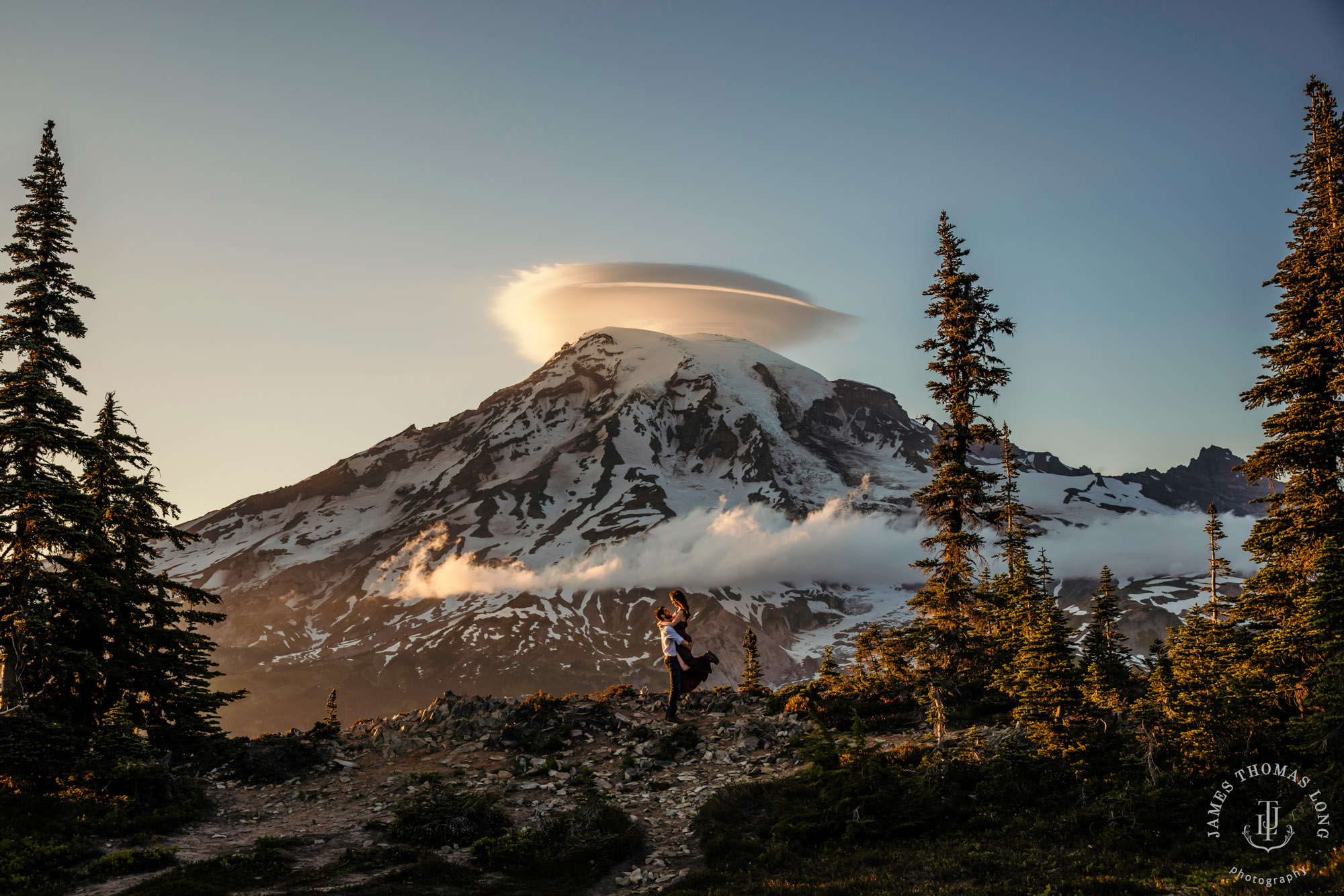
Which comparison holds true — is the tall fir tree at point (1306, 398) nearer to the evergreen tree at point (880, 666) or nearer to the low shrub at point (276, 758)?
the evergreen tree at point (880, 666)

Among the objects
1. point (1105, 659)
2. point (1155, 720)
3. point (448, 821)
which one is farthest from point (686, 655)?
point (1105, 659)

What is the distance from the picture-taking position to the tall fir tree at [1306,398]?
21406 mm

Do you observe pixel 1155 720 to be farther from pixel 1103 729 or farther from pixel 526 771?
pixel 526 771

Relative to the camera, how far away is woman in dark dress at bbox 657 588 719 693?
24.5m

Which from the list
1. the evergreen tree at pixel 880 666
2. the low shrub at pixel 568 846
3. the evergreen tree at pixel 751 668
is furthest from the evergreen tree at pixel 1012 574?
the evergreen tree at pixel 751 668

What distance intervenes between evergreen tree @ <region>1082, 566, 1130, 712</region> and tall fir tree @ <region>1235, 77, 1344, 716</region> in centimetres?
414

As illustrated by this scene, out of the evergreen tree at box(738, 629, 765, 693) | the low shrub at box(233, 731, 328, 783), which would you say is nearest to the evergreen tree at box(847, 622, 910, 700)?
the evergreen tree at box(738, 629, 765, 693)

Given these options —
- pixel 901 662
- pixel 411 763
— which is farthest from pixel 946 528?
pixel 411 763

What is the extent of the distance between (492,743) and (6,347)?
20759mm

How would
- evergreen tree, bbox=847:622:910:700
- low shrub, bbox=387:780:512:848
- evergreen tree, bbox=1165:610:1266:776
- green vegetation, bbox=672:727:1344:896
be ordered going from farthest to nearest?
evergreen tree, bbox=847:622:910:700, low shrub, bbox=387:780:512:848, evergreen tree, bbox=1165:610:1266:776, green vegetation, bbox=672:727:1344:896

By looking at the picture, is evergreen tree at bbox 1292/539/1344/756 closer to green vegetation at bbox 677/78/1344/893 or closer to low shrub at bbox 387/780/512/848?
green vegetation at bbox 677/78/1344/893

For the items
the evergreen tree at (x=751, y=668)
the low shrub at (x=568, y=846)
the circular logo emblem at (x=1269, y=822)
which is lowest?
the evergreen tree at (x=751, y=668)

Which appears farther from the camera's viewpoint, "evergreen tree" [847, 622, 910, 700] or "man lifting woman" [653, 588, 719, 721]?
"evergreen tree" [847, 622, 910, 700]

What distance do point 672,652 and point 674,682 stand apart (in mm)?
1857
